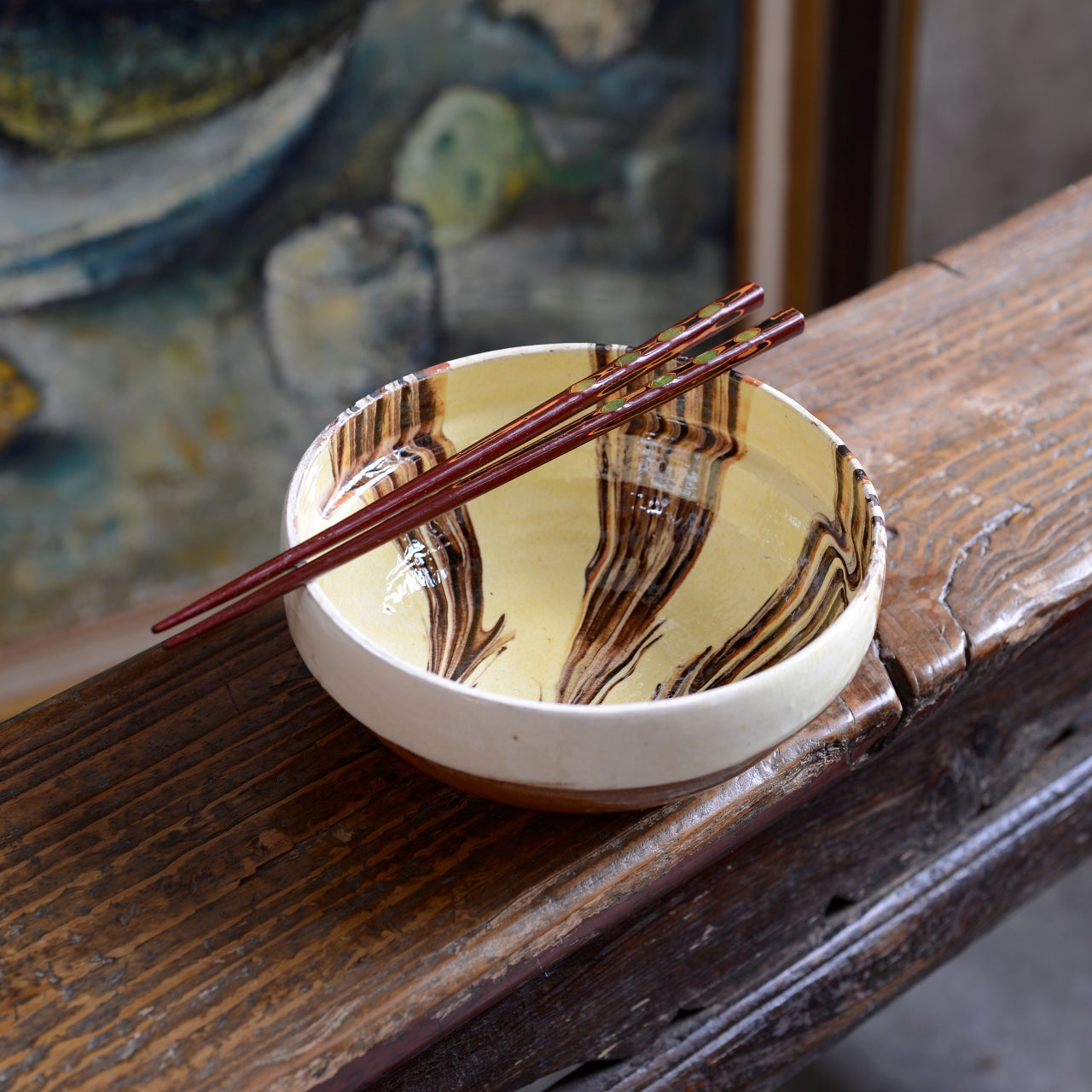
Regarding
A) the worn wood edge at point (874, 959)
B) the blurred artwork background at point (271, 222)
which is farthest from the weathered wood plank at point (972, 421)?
the blurred artwork background at point (271, 222)

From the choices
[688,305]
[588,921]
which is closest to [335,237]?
[688,305]

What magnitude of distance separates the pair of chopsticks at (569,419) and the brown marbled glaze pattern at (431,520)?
0.19 ft

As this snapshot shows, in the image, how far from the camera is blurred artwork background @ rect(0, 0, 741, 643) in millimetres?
1786

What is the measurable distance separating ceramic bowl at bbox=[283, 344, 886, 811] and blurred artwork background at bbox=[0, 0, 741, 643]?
49.9 inches

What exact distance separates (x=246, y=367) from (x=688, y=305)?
3.15 ft

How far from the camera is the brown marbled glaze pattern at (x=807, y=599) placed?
691mm

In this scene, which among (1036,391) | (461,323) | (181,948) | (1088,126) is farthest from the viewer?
(1088,126)

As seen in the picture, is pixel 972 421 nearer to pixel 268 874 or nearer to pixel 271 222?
pixel 268 874

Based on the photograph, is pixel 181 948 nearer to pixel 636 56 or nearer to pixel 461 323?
pixel 461 323

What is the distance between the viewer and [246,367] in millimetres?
2092

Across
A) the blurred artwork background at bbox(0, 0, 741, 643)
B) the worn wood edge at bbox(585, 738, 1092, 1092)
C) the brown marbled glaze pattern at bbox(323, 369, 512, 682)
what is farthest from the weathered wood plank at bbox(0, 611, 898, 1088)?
the blurred artwork background at bbox(0, 0, 741, 643)

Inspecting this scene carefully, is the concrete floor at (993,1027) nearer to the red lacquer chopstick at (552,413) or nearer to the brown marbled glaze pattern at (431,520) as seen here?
the brown marbled glaze pattern at (431,520)

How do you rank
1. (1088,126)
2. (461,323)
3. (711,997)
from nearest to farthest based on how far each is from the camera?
(711,997)
(461,323)
(1088,126)

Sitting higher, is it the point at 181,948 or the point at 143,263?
the point at 181,948
